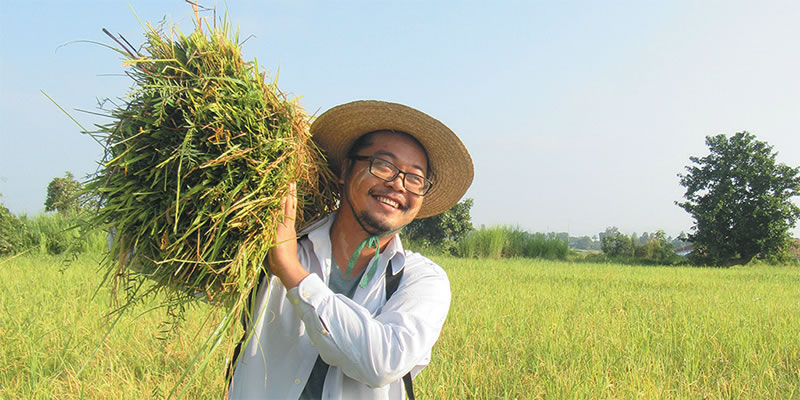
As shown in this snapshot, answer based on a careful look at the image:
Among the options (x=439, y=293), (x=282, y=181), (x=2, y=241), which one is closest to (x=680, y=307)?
(x=439, y=293)

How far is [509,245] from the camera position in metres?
20.0

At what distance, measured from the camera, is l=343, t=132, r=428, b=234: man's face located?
5.81ft

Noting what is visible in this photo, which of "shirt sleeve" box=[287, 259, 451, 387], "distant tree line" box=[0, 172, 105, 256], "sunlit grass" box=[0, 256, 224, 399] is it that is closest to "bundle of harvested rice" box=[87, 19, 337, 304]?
"shirt sleeve" box=[287, 259, 451, 387]

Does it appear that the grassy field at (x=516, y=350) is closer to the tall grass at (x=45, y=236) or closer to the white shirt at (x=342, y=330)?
the white shirt at (x=342, y=330)

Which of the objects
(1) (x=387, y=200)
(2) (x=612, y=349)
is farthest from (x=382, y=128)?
(2) (x=612, y=349)

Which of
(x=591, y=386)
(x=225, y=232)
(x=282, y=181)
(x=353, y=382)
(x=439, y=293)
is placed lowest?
(x=591, y=386)

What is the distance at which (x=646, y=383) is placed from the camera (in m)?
3.07

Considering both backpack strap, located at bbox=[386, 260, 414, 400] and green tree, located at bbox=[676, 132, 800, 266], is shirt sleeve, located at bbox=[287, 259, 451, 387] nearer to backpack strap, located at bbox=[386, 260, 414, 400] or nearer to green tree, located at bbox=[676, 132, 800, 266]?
backpack strap, located at bbox=[386, 260, 414, 400]

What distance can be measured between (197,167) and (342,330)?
59 centimetres

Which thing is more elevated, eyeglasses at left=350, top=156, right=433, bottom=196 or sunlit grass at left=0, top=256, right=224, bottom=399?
eyeglasses at left=350, top=156, right=433, bottom=196

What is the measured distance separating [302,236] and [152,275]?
1.77ft

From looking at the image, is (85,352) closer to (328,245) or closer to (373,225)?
(328,245)

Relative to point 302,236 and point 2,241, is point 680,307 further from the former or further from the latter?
point 2,241

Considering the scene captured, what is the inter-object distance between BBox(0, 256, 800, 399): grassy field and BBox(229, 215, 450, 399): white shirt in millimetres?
236
